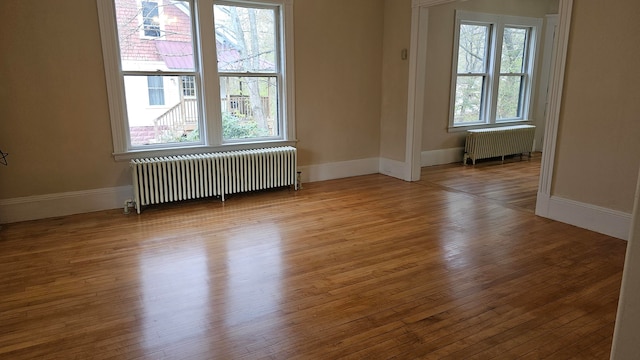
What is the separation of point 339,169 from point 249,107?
1637 mm

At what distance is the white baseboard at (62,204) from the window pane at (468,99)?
5.30m

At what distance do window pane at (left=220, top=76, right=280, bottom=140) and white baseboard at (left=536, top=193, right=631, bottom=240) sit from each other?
3.32 metres

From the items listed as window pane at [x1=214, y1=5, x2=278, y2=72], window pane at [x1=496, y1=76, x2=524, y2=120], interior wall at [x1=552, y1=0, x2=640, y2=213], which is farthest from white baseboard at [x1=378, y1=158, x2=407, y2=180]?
window pane at [x1=496, y1=76, x2=524, y2=120]

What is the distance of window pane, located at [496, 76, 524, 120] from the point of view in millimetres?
7648

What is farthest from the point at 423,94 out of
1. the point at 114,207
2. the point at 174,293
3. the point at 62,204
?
the point at 62,204

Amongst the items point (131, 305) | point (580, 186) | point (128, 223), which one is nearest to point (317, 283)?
point (131, 305)

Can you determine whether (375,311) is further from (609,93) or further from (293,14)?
(293,14)

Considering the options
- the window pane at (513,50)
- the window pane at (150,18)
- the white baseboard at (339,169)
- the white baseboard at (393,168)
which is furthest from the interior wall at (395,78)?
the window pane at (150,18)

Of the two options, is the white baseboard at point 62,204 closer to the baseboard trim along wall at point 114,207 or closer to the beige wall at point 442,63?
the baseboard trim along wall at point 114,207

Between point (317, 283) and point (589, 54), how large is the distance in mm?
3180

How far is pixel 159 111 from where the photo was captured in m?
4.83

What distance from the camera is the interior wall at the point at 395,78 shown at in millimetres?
5809

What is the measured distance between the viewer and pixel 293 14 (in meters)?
5.37

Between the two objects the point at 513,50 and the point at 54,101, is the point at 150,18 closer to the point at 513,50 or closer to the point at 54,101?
the point at 54,101
